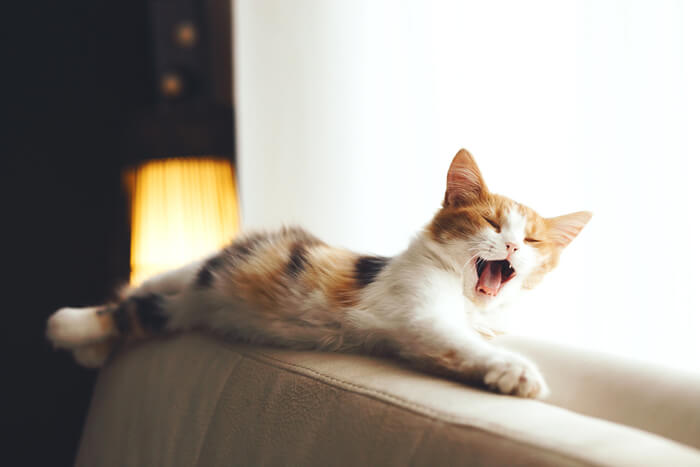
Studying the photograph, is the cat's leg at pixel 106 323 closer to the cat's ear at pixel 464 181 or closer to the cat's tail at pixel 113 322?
the cat's tail at pixel 113 322

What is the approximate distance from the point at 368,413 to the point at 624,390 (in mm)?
308

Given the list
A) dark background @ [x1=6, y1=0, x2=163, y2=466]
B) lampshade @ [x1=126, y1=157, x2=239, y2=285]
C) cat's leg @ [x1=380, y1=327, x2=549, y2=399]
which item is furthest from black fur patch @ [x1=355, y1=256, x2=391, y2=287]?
dark background @ [x1=6, y1=0, x2=163, y2=466]

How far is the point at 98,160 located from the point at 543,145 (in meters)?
1.61

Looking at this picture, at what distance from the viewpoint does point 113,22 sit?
2072 millimetres

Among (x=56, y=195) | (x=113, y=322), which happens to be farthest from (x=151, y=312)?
(x=56, y=195)

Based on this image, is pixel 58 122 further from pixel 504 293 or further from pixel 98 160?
pixel 504 293

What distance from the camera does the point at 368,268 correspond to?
862 mm

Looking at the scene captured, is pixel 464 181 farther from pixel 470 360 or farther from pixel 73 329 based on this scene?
pixel 73 329

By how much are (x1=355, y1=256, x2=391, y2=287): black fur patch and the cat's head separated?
10 cm

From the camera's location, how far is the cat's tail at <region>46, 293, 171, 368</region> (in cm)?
99

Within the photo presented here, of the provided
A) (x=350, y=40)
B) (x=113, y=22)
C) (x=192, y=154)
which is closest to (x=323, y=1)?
(x=350, y=40)

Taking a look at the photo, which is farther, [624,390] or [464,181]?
[464,181]

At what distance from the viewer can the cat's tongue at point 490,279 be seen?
80 cm

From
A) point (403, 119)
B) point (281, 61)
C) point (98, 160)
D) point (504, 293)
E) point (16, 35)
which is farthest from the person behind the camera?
point (98, 160)
